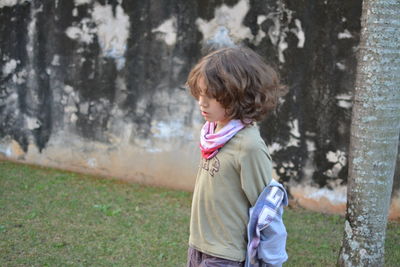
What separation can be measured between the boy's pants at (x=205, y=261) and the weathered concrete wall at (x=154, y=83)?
3163 mm

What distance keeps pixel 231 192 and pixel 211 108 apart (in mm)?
372

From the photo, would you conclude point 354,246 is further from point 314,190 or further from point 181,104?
point 181,104

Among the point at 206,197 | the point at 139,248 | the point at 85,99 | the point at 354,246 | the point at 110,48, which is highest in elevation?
the point at 110,48

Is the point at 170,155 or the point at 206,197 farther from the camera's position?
the point at 170,155

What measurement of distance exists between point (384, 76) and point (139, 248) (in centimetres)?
232

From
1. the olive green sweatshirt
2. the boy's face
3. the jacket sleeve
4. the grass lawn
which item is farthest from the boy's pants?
the grass lawn

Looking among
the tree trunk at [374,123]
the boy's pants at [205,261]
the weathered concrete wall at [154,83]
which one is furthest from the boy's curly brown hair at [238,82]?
the weathered concrete wall at [154,83]

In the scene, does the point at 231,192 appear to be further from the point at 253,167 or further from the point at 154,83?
the point at 154,83

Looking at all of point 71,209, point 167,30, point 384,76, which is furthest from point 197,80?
point 167,30

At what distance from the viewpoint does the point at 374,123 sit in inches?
141

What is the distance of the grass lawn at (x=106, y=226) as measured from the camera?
433 cm

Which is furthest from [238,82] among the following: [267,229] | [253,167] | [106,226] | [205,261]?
[106,226]

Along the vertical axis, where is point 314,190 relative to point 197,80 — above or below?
below

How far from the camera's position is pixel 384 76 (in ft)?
11.6
